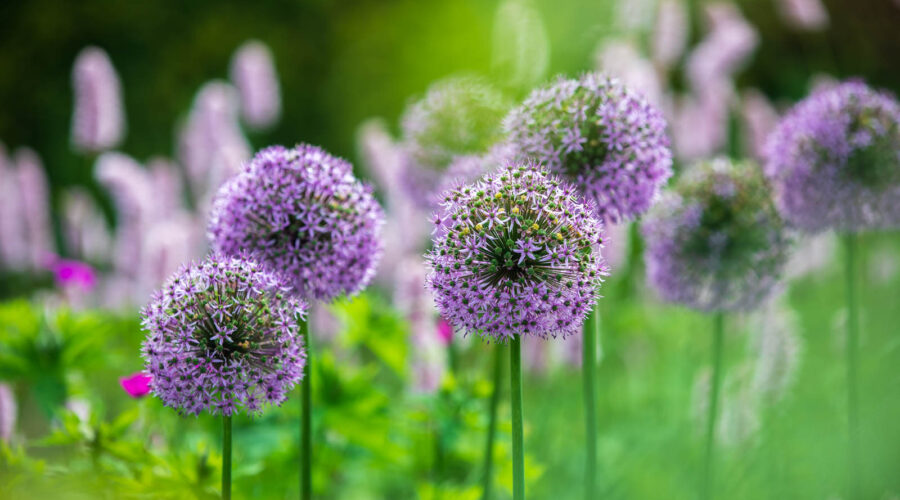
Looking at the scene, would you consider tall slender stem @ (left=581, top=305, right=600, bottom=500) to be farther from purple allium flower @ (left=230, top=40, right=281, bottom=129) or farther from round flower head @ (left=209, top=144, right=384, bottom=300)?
purple allium flower @ (left=230, top=40, right=281, bottom=129)

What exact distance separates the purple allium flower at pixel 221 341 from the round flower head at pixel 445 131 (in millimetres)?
2215

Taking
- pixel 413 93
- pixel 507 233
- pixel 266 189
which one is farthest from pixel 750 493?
pixel 413 93

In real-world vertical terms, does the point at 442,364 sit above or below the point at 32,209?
below

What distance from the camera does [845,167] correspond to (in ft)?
14.4

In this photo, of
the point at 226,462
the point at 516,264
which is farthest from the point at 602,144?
the point at 226,462

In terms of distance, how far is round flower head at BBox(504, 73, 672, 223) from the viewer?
3.70 meters

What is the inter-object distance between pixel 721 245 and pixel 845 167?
80 cm

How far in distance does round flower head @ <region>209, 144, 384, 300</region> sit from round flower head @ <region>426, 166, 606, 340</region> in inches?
31.2

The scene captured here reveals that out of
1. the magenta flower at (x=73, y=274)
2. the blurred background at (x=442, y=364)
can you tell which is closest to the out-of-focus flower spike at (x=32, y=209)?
the blurred background at (x=442, y=364)

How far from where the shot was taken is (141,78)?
19.6m

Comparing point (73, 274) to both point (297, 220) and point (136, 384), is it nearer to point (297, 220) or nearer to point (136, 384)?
point (136, 384)

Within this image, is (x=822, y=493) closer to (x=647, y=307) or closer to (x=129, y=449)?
(x=129, y=449)

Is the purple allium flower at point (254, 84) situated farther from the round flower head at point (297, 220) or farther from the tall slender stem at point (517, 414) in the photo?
the tall slender stem at point (517, 414)

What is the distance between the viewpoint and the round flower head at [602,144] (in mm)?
3703
